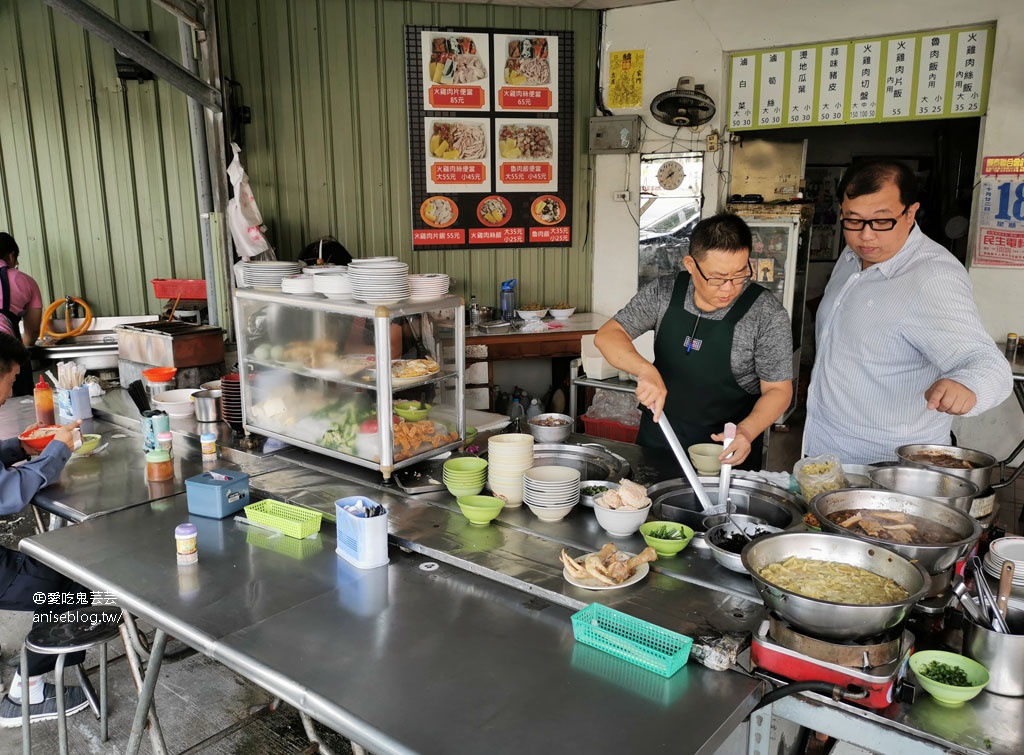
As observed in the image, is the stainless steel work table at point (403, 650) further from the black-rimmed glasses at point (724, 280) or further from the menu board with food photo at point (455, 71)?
the menu board with food photo at point (455, 71)

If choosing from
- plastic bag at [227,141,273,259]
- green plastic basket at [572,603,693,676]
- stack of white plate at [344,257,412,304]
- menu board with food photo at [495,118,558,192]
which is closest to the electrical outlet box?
menu board with food photo at [495,118,558,192]

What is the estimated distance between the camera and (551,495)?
225 centimetres

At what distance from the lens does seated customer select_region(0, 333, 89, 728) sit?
2.52 metres

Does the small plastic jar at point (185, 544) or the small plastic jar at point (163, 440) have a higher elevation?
the small plastic jar at point (163, 440)

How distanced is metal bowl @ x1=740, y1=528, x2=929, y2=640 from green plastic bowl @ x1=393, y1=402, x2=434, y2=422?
1313 mm

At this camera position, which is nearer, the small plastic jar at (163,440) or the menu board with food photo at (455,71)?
the small plastic jar at (163,440)

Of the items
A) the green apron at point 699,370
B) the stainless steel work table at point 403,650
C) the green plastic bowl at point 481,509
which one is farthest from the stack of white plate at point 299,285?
the green apron at point 699,370

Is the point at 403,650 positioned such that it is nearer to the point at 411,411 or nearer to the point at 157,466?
the point at 411,411

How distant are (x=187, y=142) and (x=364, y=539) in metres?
4.58

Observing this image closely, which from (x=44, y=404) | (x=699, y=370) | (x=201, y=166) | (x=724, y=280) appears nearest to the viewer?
(x=724, y=280)

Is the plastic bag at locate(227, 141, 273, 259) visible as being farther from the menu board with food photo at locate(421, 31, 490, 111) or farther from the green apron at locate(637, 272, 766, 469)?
the green apron at locate(637, 272, 766, 469)

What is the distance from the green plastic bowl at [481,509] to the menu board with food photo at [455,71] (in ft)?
15.2

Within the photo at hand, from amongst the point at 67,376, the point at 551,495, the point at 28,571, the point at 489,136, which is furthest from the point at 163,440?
the point at 489,136

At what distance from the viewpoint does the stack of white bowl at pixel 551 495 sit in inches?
88.7
